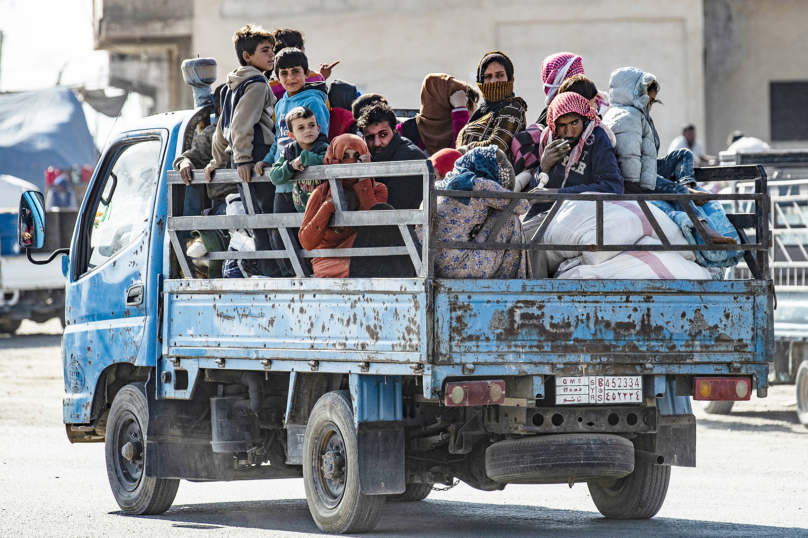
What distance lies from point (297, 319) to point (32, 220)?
2619 mm

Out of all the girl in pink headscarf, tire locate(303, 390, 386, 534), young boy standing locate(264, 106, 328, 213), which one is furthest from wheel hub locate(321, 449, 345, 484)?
the girl in pink headscarf

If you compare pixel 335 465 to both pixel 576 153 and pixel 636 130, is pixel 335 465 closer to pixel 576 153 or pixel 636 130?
pixel 576 153

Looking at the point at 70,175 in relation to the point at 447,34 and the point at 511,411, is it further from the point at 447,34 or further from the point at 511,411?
the point at 511,411

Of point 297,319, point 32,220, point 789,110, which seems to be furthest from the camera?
point 789,110

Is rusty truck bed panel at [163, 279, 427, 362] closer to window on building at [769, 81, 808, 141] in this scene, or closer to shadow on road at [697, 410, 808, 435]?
shadow on road at [697, 410, 808, 435]

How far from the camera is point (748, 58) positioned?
1025 inches

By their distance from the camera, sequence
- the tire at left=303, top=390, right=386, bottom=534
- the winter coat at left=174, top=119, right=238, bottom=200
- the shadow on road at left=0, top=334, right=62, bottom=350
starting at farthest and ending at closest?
the shadow on road at left=0, top=334, right=62, bottom=350 < the winter coat at left=174, top=119, right=238, bottom=200 < the tire at left=303, top=390, right=386, bottom=534

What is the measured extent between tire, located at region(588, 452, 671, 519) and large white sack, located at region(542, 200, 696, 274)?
1329 mm

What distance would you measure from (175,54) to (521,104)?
24.5 meters

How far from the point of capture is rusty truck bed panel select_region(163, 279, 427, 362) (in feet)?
20.2

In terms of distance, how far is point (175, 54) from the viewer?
31.3 meters

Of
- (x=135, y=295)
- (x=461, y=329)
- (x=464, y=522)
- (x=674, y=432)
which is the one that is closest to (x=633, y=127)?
(x=674, y=432)

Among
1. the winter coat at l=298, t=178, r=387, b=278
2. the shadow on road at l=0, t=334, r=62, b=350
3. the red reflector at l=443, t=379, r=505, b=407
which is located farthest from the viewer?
the shadow on road at l=0, t=334, r=62, b=350

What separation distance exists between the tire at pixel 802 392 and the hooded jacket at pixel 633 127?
558 centimetres
